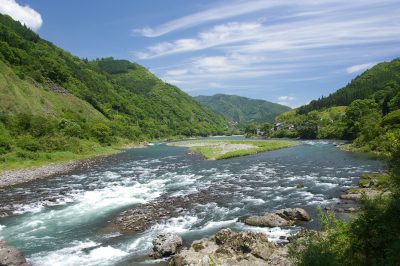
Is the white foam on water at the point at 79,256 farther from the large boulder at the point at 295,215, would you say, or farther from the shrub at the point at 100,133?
the shrub at the point at 100,133

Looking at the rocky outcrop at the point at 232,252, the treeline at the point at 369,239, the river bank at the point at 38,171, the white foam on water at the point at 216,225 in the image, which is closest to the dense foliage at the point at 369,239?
the treeline at the point at 369,239

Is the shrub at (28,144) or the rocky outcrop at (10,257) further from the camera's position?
the shrub at (28,144)

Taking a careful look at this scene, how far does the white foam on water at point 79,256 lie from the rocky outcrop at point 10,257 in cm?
157

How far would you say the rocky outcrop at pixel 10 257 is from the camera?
75.5ft

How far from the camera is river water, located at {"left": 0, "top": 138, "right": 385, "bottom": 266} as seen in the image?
1124 inches

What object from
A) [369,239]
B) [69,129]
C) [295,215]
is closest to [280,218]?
[295,215]

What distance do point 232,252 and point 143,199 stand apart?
22783 millimetres

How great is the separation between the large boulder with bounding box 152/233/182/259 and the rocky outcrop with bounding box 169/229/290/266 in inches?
70.7

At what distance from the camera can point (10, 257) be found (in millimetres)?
23469

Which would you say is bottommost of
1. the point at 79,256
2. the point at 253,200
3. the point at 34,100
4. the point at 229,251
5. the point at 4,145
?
the point at 79,256

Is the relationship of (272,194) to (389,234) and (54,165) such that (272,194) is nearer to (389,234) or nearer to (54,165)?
(389,234)

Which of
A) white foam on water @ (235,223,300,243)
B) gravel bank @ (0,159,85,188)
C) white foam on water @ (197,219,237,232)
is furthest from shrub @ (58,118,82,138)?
white foam on water @ (235,223,300,243)

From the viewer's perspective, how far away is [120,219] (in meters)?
35.7

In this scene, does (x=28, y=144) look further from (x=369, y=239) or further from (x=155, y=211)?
(x=369, y=239)
